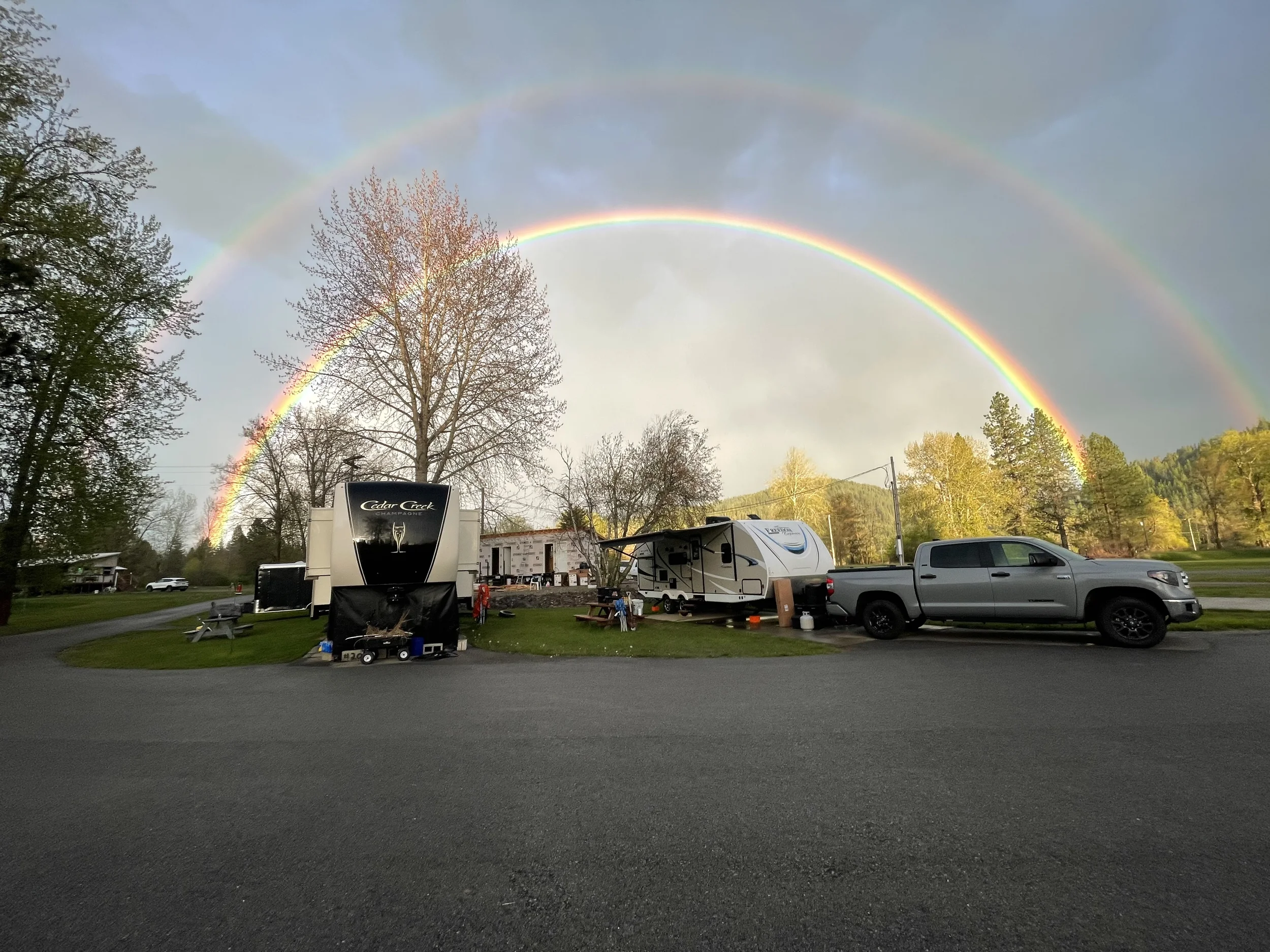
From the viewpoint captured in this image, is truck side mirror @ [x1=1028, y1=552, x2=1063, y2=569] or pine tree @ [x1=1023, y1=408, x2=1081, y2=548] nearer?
truck side mirror @ [x1=1028, y1=552, x2=1063, y2=569]

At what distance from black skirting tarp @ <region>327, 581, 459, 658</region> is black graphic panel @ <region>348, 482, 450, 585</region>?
0.28m

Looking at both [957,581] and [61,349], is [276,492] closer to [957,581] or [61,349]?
[61,349]

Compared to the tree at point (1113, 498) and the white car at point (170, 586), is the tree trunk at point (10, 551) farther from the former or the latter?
the tree at point (1113, 498)

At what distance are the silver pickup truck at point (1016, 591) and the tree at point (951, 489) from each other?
36134 millimetres

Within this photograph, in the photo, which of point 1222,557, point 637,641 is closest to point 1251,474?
point 1222,557

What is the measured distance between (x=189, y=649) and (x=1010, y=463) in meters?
54.8

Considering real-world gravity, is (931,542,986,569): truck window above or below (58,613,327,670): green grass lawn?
above

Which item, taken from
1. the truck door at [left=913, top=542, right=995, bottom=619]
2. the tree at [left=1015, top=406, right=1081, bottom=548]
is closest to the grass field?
the truck door at [left=913, top=542, right=995, bottom=619]

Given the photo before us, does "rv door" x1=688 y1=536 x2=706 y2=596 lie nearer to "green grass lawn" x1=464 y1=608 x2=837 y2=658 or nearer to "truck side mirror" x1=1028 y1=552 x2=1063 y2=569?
"green grass lawn" x1=464 y1=608 x2=837 y2=658

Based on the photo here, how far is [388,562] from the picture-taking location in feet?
42.1

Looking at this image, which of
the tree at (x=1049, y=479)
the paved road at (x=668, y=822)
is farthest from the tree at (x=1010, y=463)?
the paved road at (x=668, y=822)

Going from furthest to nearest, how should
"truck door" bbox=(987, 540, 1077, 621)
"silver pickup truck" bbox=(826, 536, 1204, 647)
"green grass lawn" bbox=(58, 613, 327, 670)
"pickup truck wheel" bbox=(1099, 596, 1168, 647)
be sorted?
"green grass lawn" bbox=(58, 613, 327, 670)
"truck door" bbox=(987, 540, 1077, 621)
"silver pickup truck" bbox=(826, 536, 1204, 647)
"pickup truck wheel" bbox=(1099, 596, 1168, 647)

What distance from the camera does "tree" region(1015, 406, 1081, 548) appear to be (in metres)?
46.2

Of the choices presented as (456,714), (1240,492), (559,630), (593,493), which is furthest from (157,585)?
(1240,492)
